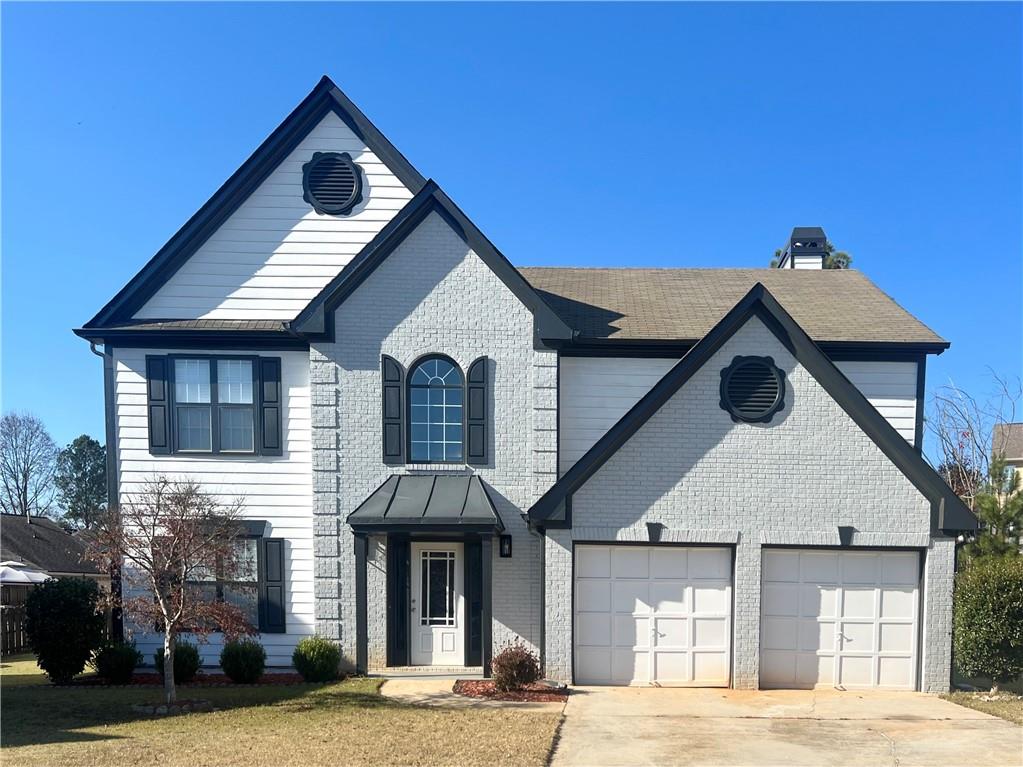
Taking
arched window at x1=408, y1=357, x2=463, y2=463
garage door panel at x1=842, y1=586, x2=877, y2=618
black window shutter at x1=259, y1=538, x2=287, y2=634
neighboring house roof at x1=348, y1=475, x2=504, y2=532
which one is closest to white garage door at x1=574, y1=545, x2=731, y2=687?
neighboring house roof at x1=348, y1=475, x2=504, y2=532

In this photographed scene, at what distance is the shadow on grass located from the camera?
→ 914 centimetres

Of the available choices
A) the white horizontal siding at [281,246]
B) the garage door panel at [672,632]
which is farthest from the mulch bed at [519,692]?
the white horizontal siding at [281,246]

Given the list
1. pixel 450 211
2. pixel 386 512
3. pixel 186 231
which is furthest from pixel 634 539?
pixel 186 231

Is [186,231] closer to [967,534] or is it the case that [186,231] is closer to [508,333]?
[508,333]

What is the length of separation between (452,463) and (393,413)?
4.84ft

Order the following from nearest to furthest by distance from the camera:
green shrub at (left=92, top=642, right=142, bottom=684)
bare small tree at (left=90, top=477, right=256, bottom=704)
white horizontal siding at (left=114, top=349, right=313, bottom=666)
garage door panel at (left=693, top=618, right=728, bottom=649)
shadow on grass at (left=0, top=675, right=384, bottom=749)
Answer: shadow on grass at (left=0, top=675, right=384, bottom=749) → bare small tree at (left=90, top=477, right=256, bottom=704) → garage door panel at (left=693, top=618, right=728, bottom=649) → green shrub at (left=92, top=642, right=142, bottom=684) → white horizontal siding at (left=114, top=349, right=313, bottom=666)

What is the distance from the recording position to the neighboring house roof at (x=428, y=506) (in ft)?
37.7

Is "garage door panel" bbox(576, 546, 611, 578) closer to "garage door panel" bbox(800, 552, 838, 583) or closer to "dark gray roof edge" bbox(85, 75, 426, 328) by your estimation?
"garage door panel" bbox(800, 552, 838, 583)

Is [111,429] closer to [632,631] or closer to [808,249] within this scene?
[632,631]

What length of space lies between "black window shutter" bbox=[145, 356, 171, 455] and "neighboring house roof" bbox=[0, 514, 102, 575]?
43.1ft

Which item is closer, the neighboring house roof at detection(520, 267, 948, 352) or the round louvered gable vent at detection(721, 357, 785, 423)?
the round louvered gable vent at detection(721, 357, 785, 423)

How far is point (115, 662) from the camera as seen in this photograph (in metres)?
12.2

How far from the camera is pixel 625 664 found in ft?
38.3

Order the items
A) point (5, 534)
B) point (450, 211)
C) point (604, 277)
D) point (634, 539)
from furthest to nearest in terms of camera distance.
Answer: point (5, 534) → point (604, 277) → point (450, 211) → point (634, 539)
